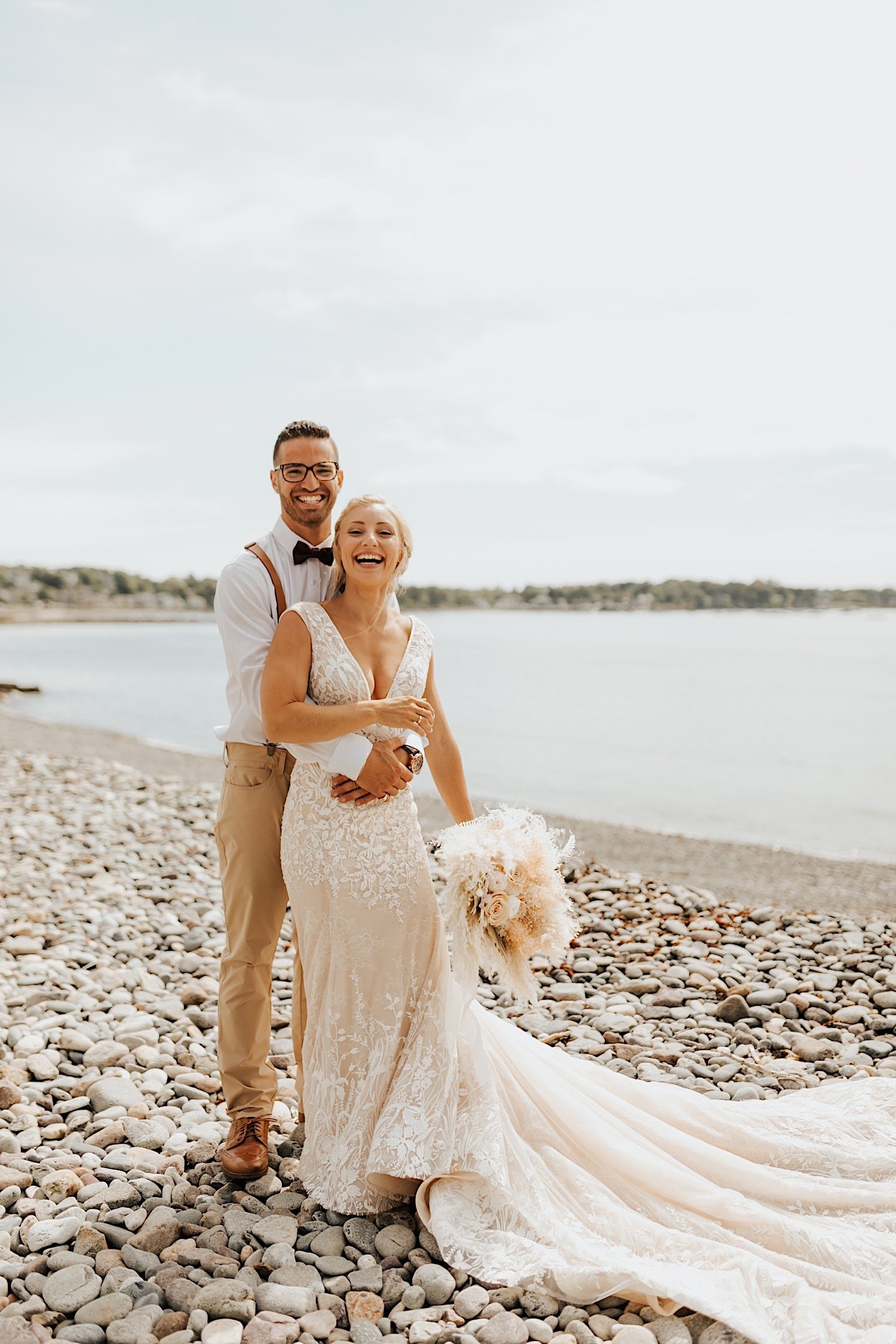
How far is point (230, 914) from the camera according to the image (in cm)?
428

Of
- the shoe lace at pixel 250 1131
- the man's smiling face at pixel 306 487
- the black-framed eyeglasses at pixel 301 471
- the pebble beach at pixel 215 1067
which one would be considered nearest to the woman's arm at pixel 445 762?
the man's smiling face at pixel 306 487

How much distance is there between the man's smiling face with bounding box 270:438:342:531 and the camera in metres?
4.18

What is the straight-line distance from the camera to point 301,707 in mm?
3742

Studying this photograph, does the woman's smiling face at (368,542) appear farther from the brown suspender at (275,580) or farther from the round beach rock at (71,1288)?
the round beach rock at (71,1288)

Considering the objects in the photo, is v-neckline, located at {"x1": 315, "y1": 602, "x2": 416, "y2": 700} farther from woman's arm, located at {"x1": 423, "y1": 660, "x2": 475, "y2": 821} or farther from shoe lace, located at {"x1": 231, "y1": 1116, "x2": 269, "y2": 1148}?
shoe lace, located at {"x1": 231, "y1": 1116, "x2": 269, "y2": 1148}

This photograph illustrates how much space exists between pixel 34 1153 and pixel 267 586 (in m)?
2.57

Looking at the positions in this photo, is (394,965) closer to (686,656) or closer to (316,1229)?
(316,1229)

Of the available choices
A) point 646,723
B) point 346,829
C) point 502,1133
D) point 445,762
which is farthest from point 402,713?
point 646,723

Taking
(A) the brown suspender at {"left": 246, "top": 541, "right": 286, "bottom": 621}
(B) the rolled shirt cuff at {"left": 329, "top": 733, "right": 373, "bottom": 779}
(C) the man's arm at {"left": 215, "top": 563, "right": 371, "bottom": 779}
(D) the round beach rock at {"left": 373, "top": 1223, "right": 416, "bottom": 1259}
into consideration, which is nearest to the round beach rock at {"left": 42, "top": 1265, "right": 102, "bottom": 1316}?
(D) the round beach rock at {"left": 373, "top": 1223, "right": 416, "bottom": 1259}

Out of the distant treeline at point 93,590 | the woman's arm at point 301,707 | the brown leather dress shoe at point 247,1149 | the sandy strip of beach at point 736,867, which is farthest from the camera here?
the distant treeline at point 93,590

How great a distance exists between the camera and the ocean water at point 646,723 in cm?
1808

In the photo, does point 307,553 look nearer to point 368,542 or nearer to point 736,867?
point 368,542

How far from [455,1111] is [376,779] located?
1.21 metres

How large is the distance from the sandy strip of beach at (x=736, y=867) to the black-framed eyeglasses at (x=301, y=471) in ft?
21.0
